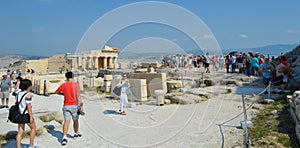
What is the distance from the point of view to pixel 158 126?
21.5 feet

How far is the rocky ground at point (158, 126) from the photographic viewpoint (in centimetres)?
525

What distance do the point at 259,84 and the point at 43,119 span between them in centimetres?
973

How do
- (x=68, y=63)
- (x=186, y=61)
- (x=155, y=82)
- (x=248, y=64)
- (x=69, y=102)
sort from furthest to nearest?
1. (x=68, y=63)
2. (x=186, y=61)
3. (x=248, y=64)
4. (x=155, y=82)
5. (x=69, y=102)

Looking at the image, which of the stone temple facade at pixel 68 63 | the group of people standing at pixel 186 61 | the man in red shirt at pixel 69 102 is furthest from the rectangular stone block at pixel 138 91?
the stone temple facade at pixel 68 63

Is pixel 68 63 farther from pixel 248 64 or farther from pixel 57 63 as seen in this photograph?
pixel 248 64

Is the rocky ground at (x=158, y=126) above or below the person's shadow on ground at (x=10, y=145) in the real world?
above

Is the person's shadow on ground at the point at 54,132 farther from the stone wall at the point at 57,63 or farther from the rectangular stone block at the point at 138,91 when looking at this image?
the stone wall at the point at 57,63

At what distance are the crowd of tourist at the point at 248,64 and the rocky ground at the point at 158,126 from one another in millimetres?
1028

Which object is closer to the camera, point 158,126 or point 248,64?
point 158,126

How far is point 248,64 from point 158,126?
9.67m

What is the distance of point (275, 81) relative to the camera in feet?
30.8

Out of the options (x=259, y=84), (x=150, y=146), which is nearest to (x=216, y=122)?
(x=150, y=146)

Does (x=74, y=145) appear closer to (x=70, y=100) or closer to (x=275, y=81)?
(x=70, y=100)

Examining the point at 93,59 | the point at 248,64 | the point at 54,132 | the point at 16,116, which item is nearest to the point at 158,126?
the point at 54,132
